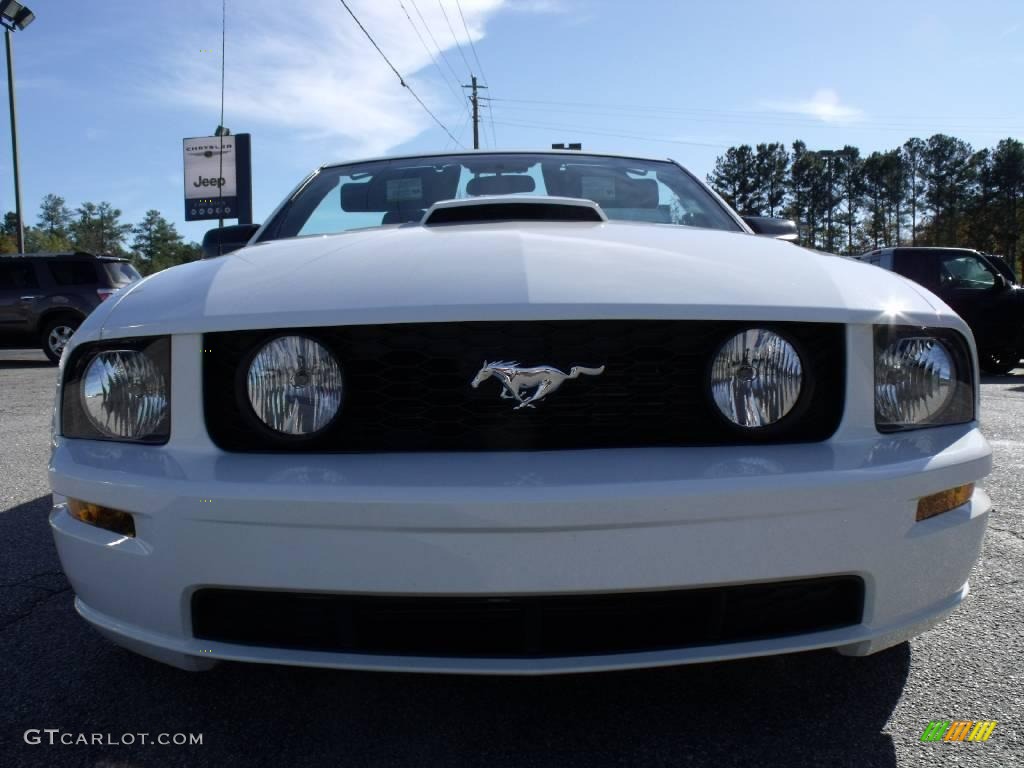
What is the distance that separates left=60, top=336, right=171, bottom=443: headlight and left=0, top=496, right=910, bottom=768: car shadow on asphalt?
606mm

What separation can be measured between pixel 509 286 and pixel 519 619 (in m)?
0.59

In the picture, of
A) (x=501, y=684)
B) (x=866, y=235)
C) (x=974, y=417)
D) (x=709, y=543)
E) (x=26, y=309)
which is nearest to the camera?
(x=709, y=543)

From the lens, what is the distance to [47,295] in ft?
39.0

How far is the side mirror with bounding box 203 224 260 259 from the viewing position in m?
2.60

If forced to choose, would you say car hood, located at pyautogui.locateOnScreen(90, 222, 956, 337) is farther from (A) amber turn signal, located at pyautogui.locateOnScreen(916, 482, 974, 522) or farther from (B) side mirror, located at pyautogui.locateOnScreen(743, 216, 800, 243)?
(B) side mirror, located at pyautogui.locateOnScreen(743, 216, 800, 243)

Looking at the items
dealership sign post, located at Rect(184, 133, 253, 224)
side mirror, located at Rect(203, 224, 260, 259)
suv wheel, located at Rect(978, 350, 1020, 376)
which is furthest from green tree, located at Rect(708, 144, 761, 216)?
side mirror, located at Rect(203, 224, 260, 259)

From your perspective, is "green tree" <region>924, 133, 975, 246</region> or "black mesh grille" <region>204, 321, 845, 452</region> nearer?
"black mesh grille" <region>204, 321, 845, 452</region>

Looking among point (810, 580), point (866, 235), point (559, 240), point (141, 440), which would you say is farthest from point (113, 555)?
point (866, 235)

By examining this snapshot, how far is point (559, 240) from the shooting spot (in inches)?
70.0

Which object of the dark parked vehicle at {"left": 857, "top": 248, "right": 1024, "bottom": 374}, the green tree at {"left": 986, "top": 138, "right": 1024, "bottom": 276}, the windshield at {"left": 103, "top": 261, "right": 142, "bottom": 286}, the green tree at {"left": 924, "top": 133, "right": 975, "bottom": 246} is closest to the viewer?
the dark parked vehicle at {"left": 857, "top": 248, "right": 1024, "bottom": 374}

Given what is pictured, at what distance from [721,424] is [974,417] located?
1.89 ft

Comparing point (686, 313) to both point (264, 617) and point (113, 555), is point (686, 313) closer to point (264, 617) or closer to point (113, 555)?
point (264, 617)

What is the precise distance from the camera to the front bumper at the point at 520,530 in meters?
1.31

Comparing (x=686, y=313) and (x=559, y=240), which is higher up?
(x=559, y=240)
